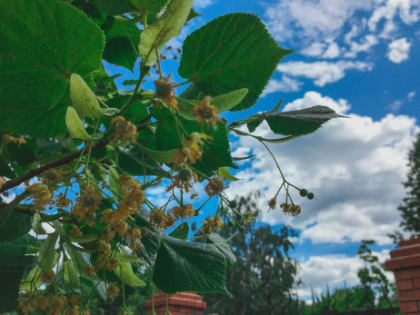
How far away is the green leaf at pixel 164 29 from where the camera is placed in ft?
1.79

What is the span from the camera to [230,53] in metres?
0.66

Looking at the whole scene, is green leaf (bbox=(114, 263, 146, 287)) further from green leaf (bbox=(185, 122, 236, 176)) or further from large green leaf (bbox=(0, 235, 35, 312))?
green leaf (bbox=(185, 122, 236, 176))

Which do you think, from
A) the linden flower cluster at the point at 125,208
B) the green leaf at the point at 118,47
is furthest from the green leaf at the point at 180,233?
the green leaf at the point at 118,47

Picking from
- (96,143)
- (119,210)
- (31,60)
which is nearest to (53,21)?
(31,60)

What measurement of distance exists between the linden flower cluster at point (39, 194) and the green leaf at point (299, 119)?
0.44 meters

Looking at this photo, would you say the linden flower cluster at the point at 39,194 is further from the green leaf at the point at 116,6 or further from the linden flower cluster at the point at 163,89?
the green leaf at the point at 116,6

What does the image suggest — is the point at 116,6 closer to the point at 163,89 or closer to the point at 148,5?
the point at 148,5

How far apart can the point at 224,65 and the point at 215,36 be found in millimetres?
51

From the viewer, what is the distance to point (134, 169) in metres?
0.88

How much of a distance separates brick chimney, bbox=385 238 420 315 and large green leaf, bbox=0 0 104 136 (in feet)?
12.2

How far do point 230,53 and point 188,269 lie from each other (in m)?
0.39

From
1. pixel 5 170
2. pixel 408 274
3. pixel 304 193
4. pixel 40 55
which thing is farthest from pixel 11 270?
pixel 408 274

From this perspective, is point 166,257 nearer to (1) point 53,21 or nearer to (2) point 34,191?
(2) point 34,191

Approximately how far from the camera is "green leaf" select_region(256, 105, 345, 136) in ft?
2.54
